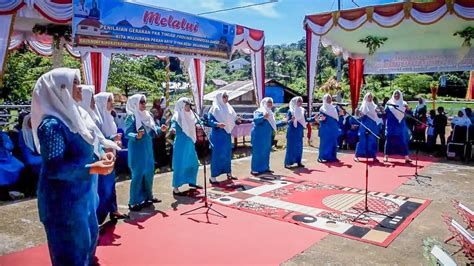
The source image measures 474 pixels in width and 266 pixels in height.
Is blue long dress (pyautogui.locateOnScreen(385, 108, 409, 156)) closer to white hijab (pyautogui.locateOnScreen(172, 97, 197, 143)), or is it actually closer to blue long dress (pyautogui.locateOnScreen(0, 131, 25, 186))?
white hijab (pyautogui.locateOnScreen(172, 97, 197, 143))

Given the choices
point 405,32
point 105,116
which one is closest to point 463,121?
point 405,32

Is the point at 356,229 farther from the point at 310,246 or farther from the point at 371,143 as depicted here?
the point at 371,143

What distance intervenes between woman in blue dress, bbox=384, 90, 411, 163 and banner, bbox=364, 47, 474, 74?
4.23m

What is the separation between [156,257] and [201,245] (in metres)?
0.48

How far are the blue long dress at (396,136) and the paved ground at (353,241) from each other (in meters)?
1.60

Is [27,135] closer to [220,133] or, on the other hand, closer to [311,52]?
[220,133]

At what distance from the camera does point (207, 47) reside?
8867mm

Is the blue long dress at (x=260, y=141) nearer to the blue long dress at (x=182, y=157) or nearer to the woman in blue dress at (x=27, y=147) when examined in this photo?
the blue long dress at (x=182, y=157)

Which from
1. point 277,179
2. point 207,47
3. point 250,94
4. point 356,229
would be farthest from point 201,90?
point 250,94

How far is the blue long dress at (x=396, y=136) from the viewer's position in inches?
320

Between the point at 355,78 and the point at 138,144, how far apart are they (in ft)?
31.9

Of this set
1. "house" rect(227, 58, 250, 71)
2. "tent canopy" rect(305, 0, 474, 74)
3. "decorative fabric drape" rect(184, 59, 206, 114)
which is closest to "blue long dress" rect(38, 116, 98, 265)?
"decorative fabric drape" rect(184, 59, 206, 114)

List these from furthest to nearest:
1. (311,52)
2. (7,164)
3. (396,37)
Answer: (396,37) → (311,52) → (7,164)

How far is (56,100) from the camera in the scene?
7.29ft
